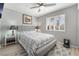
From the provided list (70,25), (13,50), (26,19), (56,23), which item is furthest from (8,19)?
(70,25)

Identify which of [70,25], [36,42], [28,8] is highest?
[28,8]

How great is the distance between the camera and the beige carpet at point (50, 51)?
57.0 inches

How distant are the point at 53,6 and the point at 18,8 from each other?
68 centimetres

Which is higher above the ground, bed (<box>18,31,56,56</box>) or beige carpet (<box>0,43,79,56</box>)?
bed (<box>18,31,56,56</box>)

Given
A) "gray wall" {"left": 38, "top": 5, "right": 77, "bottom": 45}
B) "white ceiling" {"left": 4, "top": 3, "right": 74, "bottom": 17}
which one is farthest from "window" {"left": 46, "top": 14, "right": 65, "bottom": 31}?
"white ceiling" {"left": 4, "top": 3, "right": 74, "bottom": 17}

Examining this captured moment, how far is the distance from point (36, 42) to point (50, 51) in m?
0.35

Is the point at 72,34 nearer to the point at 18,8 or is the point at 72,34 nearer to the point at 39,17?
the point at 39,17

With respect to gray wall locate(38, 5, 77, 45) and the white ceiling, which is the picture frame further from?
gray wall locate(38, 5, 77, 45)

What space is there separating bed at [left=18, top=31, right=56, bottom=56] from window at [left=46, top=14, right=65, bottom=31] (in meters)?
0.18

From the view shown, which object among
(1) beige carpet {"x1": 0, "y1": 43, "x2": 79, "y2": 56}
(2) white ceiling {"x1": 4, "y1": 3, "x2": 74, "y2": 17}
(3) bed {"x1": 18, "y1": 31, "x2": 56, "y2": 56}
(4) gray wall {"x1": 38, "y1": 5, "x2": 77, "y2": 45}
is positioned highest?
(2) white ceiling {"x1": 4, "y1": 3, "x2": 74, "y2": 17}

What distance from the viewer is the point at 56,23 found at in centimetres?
159

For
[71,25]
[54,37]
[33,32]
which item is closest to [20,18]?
[33,32]

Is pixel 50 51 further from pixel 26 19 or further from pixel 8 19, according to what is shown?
pixel 8 19

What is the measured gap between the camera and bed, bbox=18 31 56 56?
1.41 metres
